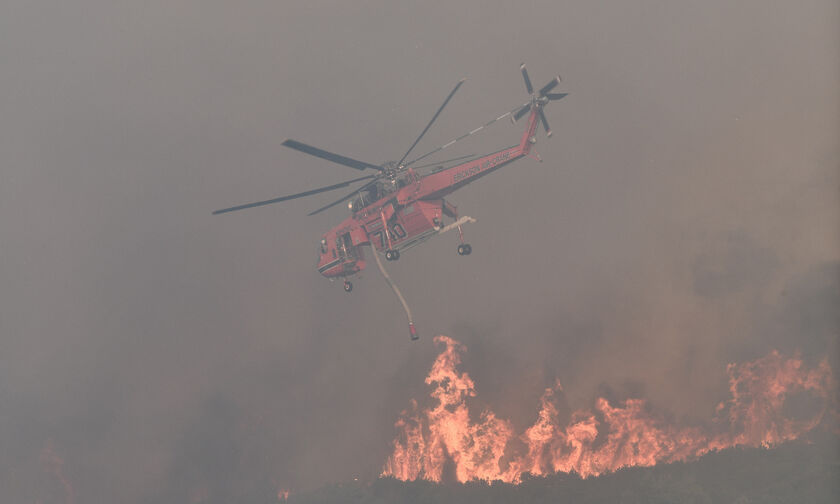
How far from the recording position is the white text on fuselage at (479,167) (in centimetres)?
3394

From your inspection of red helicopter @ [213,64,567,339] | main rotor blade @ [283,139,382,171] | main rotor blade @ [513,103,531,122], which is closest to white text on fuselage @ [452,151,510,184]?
red helicopter @ [213,64,567,339]

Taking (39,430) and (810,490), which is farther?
(39,430)

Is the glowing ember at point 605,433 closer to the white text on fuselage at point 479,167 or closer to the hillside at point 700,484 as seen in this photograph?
the hillside at point 700,484

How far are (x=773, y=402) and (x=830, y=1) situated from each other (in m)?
44.8

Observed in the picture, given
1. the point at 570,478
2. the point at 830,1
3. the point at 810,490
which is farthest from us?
the point at 570,478

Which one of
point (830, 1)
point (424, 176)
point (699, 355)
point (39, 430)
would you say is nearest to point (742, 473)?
point (699, 355)

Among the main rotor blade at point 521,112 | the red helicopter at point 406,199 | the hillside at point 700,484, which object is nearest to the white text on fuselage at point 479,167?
the red helicopter at point 406,199

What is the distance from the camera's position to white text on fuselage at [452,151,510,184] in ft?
111

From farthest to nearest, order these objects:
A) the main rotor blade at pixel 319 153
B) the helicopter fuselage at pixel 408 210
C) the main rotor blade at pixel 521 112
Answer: the helicopter fuselage at pixel 408 210
the main rotor blade at pixel 521 112
the main rotor blade at pixel 319 153

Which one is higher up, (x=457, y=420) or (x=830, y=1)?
(x=830, y=1)

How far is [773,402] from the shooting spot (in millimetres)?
50812

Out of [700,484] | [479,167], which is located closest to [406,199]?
[479,167]

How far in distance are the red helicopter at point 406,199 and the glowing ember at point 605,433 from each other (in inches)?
925

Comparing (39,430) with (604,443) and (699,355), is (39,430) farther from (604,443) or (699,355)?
(699,355)
